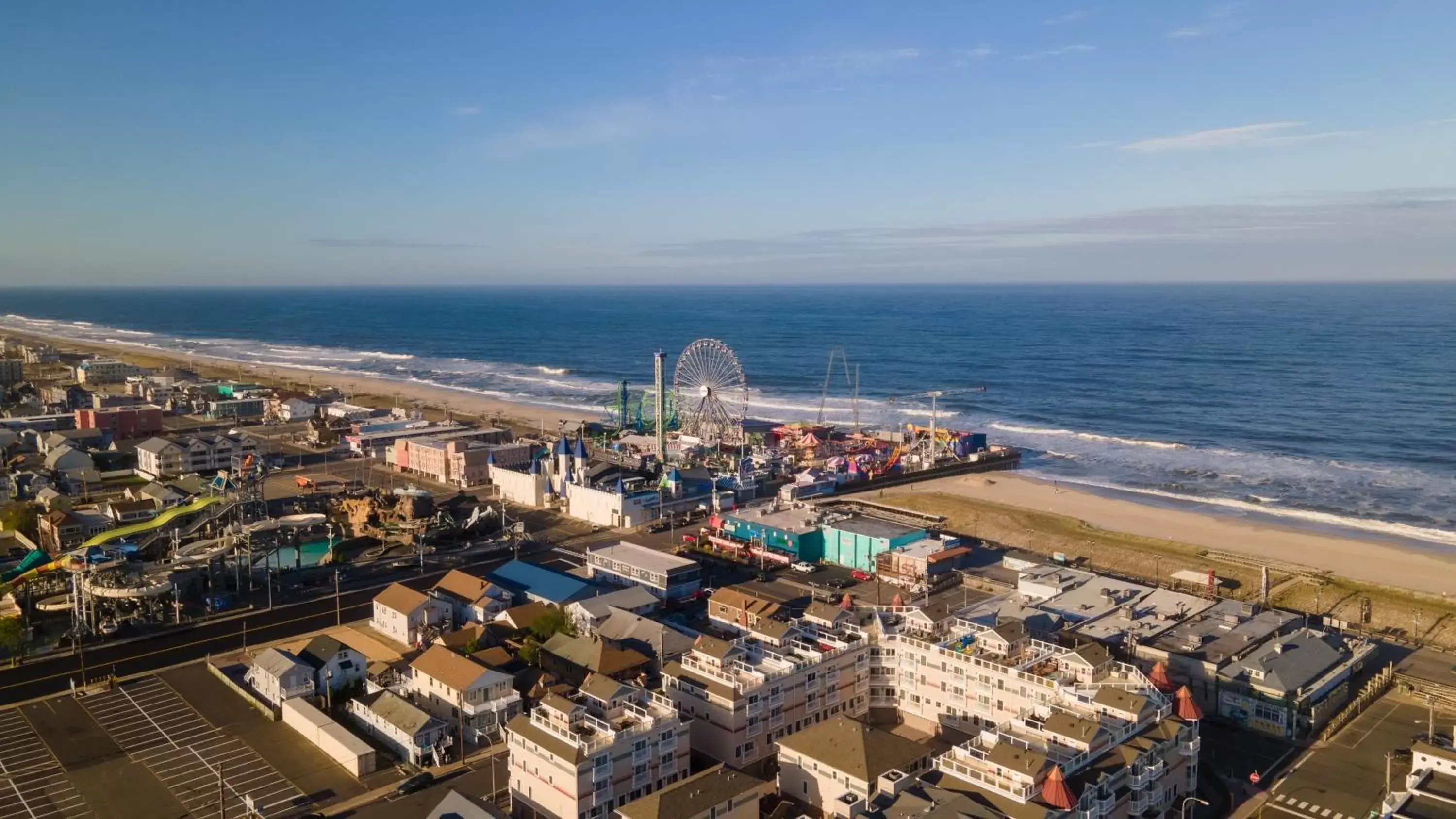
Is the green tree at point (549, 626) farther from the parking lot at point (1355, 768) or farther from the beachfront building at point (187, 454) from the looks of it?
the beachfront building at point (187, 454)

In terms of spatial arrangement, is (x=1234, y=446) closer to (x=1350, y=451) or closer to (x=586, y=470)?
(x=1350, y=451)

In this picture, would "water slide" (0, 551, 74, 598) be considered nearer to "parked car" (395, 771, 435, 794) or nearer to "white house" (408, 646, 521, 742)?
"white house" (408, 646, 521, 742)

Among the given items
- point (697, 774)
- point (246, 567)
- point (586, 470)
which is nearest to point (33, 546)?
point (246, 567)

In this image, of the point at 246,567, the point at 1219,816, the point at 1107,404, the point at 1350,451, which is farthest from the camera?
the point at 1107,404

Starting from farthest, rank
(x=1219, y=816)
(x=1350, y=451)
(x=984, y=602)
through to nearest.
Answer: (x=1350, y=451), (x=984, y=602), (x=1219, y=816)

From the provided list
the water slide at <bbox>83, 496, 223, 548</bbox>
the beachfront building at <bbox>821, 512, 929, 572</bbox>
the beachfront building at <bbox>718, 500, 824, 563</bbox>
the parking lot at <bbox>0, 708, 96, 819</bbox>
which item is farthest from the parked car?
the water slide at <bbox>83, 496, 223, 548</bbox>

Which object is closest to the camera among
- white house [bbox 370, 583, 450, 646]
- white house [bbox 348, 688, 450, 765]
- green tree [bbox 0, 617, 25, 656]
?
white house [bbox 348, 688, 450, 765]
